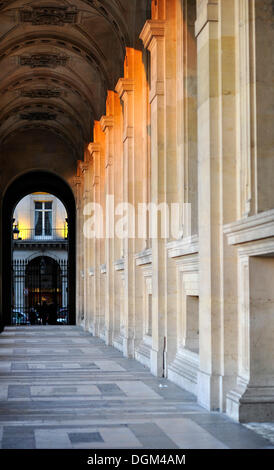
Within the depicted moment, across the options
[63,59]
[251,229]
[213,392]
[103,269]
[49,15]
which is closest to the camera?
[251,229]

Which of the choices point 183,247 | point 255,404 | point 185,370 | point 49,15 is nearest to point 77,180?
point 49,15

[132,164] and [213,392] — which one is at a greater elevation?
[132,164]

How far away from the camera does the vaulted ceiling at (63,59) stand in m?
23.3

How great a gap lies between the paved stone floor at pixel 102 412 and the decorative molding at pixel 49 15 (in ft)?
39.2

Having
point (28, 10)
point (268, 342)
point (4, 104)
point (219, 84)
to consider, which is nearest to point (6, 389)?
point (268, 342)

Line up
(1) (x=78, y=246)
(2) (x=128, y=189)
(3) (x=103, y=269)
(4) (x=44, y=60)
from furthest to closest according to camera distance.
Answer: (1) (x=78, y=246), (4) (x=44, y=60), (3) (x=103, y=269), (2) (x=128, y=189)

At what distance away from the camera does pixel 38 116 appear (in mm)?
39125

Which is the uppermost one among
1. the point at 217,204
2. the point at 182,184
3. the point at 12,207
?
the point at 12,207

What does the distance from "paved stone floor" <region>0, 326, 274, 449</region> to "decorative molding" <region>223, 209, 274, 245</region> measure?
89.5 inches

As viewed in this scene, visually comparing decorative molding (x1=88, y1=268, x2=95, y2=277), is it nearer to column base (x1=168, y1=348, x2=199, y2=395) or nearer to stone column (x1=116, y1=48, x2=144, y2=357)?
stone column (x1=116, y1=48, x2=144, y2=357)

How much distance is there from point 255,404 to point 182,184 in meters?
5.89

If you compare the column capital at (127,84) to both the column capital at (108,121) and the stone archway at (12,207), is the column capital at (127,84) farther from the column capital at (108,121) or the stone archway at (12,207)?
the stone archway at (12,207)

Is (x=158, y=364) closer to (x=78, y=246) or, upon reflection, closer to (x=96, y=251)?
(x=96, y=251)

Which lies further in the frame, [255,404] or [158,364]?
[158,364]
